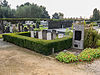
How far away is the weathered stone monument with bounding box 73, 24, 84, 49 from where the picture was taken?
8.85 m

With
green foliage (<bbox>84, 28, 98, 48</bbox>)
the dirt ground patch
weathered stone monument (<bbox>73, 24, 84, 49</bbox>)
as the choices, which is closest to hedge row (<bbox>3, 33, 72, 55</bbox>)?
weathered stone monument (<bbox>73, 24, 84, 49</bbox>)

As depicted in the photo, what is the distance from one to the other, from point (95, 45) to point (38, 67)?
5876mm

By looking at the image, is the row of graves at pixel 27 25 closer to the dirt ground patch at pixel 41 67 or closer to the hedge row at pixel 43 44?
the hedge row at pixel 43 44

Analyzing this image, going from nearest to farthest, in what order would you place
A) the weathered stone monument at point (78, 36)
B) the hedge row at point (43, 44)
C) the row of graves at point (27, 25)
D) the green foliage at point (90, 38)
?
the hedge row at point (43, 44) < the weathered stone monument at point (78, 36) < the green foliage at point (90, 38) < the row of graves at point (27, 25)

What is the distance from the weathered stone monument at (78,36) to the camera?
A: 885 centimetres

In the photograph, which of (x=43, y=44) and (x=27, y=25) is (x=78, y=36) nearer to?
(x=43, y=44)

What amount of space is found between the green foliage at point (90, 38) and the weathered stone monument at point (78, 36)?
387 mm

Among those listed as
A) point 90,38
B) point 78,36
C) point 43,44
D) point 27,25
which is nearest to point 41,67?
point 43,44

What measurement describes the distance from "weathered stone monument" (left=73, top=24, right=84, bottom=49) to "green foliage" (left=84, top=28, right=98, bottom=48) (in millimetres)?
387

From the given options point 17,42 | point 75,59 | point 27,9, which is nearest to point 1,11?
point 27,9

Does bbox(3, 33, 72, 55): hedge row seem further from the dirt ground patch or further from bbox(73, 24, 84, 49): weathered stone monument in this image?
the dirt ground patch

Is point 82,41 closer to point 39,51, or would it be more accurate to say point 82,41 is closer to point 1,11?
point 39,51

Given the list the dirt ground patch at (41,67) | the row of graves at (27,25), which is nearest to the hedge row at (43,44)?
the dirt ground patch at (41,67)

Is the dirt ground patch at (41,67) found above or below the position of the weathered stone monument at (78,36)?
below
